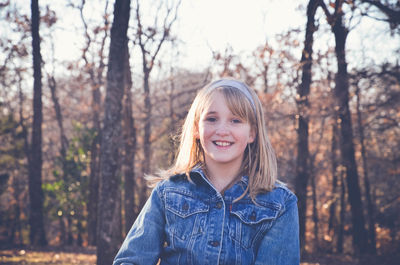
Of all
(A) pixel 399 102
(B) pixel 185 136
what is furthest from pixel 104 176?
(A) pixel 399 102

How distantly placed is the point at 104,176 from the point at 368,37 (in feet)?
34.3

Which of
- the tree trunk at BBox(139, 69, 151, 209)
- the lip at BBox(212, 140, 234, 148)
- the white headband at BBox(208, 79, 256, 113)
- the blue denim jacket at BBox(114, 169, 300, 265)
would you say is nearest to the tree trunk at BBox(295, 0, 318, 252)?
the tree trunk at BBox(139, 69, 151, 209)

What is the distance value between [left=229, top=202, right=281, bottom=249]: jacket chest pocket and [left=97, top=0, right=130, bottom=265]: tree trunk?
533 centimetres

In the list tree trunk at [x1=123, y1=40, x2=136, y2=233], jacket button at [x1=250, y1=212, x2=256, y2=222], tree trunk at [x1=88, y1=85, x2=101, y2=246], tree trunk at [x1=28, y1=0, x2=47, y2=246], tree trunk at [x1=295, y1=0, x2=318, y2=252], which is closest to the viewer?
jacket button at [x1=250, y1=212, x2=256, y2=222]

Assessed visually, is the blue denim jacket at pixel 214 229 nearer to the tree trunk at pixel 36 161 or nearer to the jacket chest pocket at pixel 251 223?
the jacket chest pocket at pixel 251 223

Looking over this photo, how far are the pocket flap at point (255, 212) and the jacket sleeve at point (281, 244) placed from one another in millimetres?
50

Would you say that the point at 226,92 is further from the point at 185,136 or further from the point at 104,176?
the point at 104,176

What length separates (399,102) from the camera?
1234cm

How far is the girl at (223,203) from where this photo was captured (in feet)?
6.88

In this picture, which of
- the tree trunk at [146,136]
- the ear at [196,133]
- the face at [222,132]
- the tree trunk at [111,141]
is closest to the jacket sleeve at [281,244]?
the face at [222,132]

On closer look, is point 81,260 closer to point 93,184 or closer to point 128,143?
point 128,143

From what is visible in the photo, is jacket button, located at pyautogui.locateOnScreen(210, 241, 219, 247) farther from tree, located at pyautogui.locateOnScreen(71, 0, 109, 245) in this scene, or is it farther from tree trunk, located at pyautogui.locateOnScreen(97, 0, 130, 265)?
tree, located at pyautogui.locateOnScreen(71, 0, 109, 245)

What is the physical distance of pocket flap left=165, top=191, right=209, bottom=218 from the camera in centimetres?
222

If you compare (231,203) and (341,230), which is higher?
(231,203)
